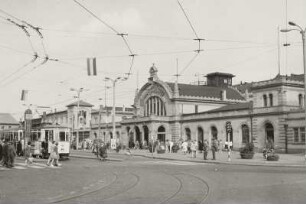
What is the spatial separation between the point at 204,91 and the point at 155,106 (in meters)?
9.35

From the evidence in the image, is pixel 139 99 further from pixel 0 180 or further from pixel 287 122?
pixel 0 180

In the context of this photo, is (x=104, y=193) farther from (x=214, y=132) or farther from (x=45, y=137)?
(x=214, y=132)

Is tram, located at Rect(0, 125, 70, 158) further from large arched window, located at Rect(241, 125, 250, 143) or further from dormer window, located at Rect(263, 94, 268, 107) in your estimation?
large arched window, located at Rect(241, 125, 250, 143)

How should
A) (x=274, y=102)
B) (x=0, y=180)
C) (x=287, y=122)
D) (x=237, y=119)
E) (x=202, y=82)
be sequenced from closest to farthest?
(x=0, y=180), (x=287, y=122), (x=274, y=102), (x=237, y=119), (x=202, y=82)

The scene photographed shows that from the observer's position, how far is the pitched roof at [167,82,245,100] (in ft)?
232

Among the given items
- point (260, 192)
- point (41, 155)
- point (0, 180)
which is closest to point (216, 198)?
point (260, 192)

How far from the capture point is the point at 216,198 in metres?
12.4

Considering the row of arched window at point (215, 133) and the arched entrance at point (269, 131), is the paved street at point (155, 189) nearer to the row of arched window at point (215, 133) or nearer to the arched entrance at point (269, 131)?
the row of arched window at point (215, 133)

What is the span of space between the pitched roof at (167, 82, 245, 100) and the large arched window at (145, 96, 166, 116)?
2993 mm

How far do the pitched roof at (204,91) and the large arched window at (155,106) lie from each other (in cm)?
299

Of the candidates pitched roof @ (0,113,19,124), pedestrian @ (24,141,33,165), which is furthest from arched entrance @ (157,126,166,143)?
pitched roof @ (0,113,19,124)

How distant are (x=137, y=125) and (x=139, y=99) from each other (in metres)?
6.32

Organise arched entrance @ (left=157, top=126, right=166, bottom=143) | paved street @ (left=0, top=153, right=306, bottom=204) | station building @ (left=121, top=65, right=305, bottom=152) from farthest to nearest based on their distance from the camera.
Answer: arched entrance @ (left=157, top=126, right=166, bottom=143)
station building @ (left=121, top=65, right=305, bottom=152)
paved street @ (left=0, top=153, right=306, bottom=204)

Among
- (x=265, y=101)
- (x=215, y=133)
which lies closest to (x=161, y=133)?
(x=215, y=133)
